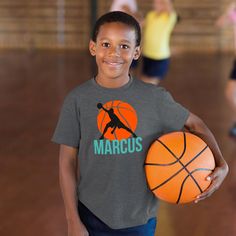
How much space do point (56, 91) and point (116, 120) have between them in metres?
5.77

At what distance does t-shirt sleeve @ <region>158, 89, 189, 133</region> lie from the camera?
6.08 ft

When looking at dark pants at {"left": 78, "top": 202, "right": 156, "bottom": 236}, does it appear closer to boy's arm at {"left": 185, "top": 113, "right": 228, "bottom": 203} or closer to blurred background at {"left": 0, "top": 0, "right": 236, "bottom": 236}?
boy's arm at {"left": 185, "top": 113, "right": 228, "bottom": 203}

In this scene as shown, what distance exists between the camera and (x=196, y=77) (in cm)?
884

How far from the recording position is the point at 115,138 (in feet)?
5.89

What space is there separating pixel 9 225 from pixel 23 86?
4667 mm

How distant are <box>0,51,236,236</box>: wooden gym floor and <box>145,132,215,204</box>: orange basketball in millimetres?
1373

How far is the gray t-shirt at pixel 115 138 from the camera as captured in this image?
180 centimetres

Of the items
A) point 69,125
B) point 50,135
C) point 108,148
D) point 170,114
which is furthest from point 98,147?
point 50,135

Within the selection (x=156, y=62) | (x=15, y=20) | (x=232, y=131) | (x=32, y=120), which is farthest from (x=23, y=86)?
(x=15, y=20)

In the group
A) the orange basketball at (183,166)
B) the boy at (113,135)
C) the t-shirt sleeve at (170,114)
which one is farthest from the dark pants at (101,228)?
the t-shirt sleeve at (170,114)

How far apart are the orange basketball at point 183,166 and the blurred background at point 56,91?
1.37m

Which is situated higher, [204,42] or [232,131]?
[232,131]

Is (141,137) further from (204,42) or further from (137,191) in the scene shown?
(204,42)

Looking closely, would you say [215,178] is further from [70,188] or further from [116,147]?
[70,188]
